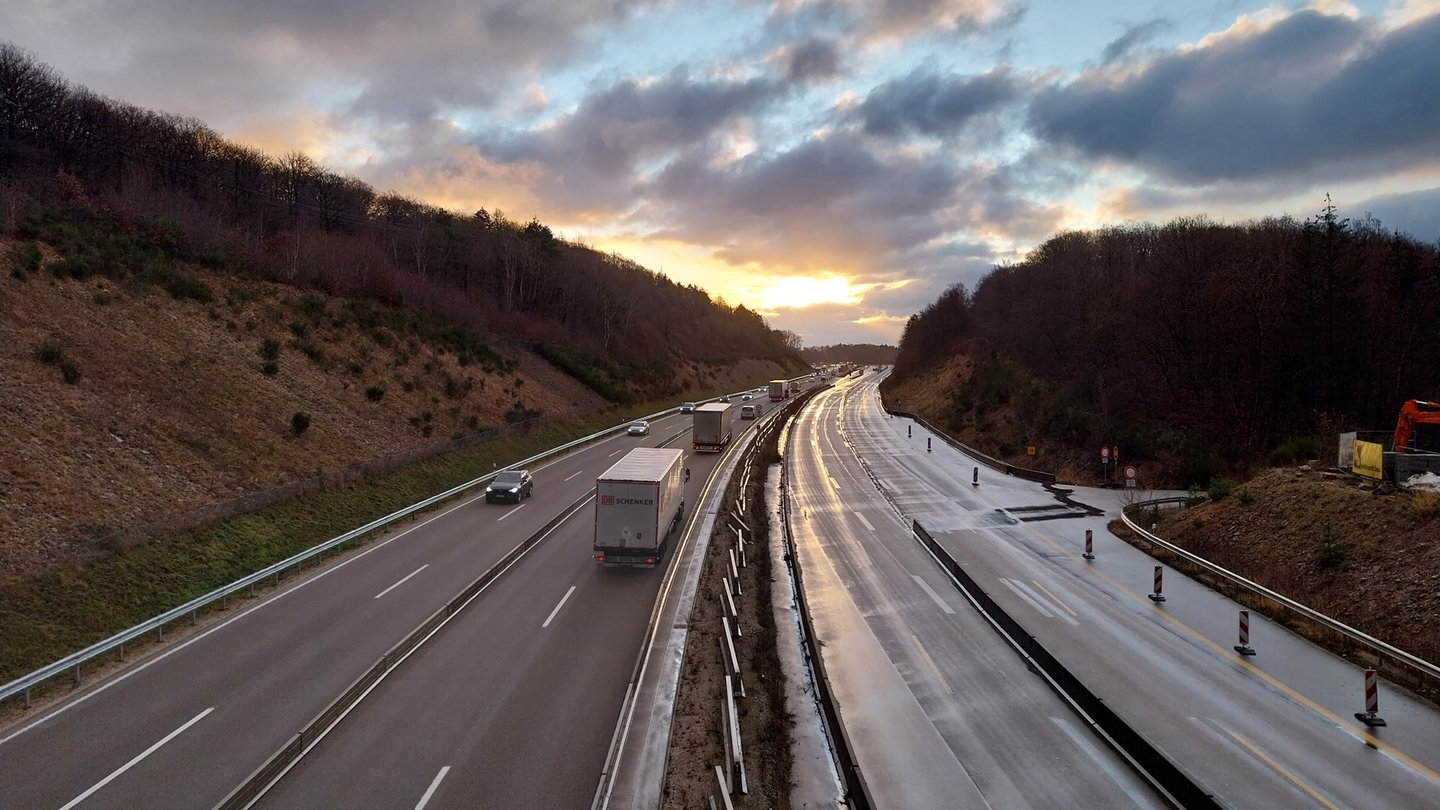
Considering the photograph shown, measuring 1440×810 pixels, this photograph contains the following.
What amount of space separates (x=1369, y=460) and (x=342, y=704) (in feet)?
110

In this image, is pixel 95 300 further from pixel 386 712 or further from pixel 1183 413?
pixel 1183 413

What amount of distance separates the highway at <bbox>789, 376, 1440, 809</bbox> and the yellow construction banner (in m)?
8.32

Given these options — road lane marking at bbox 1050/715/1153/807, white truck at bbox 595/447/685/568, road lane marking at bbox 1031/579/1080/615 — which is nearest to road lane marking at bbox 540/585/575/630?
white truck at bbox 595/447/685/568

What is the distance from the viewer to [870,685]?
16.5 m

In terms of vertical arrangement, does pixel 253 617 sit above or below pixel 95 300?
below

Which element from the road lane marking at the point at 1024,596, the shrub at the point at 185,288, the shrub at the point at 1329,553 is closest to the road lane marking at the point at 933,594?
the road lane marking at the point at 1024,596

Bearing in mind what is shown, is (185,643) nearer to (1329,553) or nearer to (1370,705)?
(1370,705)

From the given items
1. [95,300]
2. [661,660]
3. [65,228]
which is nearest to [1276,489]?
[661,660]

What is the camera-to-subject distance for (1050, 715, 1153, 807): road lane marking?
1181 cm

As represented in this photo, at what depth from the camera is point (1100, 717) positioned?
14.1 m

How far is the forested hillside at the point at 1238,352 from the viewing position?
42281 mm

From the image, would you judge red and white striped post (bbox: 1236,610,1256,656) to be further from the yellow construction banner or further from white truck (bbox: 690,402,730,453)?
white truck (bbox: 690,402,730,453)

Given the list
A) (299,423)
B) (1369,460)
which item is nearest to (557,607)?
(299,423)

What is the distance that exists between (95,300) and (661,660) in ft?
114
